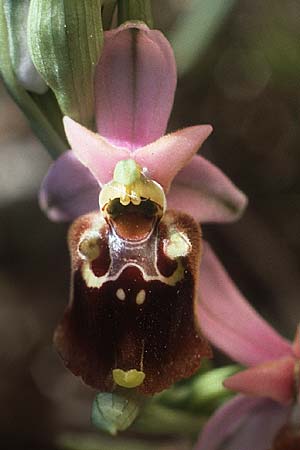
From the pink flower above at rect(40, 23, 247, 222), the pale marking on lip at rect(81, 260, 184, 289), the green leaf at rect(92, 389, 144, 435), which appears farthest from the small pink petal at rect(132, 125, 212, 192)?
the green leaf at rect(92, 389, 144, 435)

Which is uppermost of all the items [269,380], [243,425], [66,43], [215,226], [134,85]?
[66,43]

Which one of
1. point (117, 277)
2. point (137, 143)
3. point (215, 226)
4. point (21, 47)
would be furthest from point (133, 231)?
point (215, 226)

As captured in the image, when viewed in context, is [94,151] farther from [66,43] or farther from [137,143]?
[66,43]

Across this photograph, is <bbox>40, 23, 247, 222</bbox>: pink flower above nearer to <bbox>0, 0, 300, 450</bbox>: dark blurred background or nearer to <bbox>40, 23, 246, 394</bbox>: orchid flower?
<bbox>40, 23, 246, 394</bbox>: orchid flower

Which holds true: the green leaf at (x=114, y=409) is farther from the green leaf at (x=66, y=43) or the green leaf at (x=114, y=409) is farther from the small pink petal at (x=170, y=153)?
the green leaf at (x=66, y=43)

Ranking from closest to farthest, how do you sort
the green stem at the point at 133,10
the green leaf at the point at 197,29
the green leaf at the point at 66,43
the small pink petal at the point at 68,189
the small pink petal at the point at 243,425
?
1. the green leaf at the point at 66,43
2. the green stem at the point at 133,10
3. the small pink petal at the point at 68,189
4. the small pink petal at the point at 243,425
5. the green leaf at the point at 197,29

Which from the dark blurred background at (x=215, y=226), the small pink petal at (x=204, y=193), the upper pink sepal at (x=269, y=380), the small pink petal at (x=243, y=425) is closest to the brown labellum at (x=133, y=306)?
the small pink petal at (x=204, y=193)
